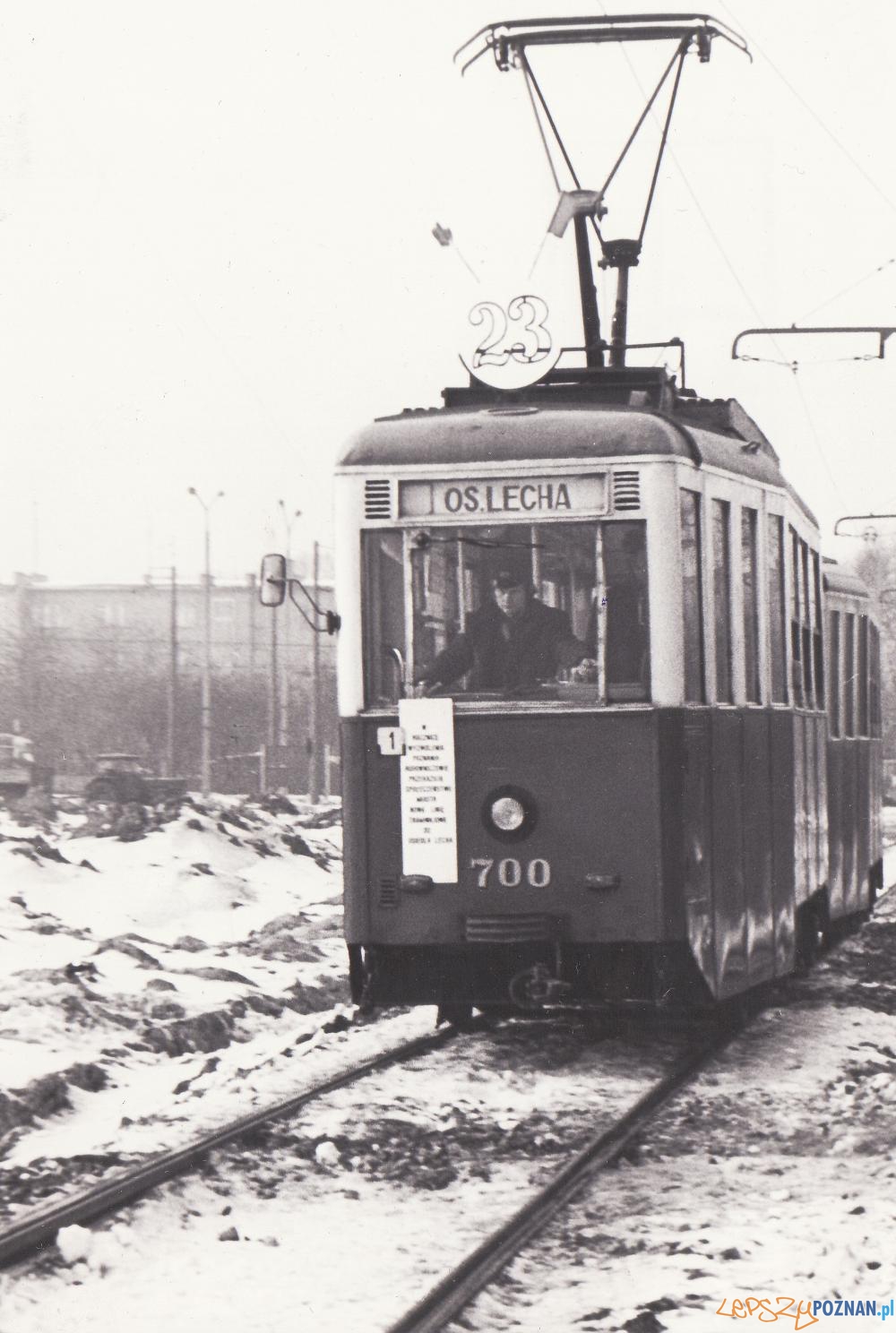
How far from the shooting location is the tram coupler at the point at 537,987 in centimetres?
892

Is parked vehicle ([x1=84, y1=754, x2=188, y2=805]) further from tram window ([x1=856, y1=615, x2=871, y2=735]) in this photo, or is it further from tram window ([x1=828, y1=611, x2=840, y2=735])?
tram window ([x1=828, y1=611, x2=840, y2=735])

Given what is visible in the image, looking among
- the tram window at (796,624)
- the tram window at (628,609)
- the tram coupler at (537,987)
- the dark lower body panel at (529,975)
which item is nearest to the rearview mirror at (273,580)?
the tram window at (628,609)

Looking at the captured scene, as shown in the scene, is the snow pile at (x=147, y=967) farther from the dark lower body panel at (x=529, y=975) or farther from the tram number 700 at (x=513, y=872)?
the tram number 700 at (x=513, y=872)

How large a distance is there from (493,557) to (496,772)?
0.91 meters

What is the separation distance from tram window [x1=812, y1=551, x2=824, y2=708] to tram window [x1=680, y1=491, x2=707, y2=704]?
3.26m

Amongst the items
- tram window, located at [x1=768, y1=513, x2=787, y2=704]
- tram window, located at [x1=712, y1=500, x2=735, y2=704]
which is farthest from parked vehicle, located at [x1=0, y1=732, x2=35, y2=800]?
tram window, located at [x1=712, y1=500, x2=735, y2=704]

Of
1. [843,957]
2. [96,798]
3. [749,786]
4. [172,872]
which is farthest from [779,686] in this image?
[96,798]

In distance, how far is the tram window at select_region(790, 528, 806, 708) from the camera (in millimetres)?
11297

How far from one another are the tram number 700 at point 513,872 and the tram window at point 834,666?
5.47 m

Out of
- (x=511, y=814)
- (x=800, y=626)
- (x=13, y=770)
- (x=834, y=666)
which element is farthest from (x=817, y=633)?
(x=13, y=770)

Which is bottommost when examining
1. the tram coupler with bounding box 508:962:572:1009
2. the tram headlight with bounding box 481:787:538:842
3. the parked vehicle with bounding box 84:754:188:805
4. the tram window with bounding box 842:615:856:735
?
the tram coupler with bounding box 508:962:572:1009

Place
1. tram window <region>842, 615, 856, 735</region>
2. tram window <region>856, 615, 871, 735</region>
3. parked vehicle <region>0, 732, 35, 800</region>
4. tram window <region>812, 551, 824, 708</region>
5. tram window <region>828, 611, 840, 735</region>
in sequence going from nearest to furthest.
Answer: tram window <region>812, 551, 824, 708</region>, tram window <region>828, 611, 840, 735</region>, tram window <region>842, 615, 856, 735</region>, tram window <region>856, 615, 871, 735</region>, parked vehicle <region>0, 732, 35, 800</region>

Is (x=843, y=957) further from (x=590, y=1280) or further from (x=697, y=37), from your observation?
(x=590, y=1280)

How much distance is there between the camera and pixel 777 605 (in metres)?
10.7
